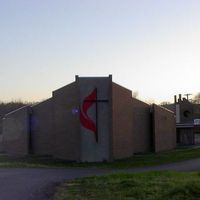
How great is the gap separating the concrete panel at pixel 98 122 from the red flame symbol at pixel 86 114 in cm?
15

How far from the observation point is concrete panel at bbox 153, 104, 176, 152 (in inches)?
1898

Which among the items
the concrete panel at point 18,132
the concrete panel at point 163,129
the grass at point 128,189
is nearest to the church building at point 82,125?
the concrete panel at point 18,132

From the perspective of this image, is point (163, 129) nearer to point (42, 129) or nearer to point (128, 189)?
point (42, 129)

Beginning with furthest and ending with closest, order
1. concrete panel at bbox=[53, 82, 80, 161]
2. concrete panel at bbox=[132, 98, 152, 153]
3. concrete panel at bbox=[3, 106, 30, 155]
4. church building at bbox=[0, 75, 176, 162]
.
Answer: concrete panel at bbox=[132, 98, 152, 153]
concrete panel at bbox=[3, 106, 30, 155]
concrete panel at bbox=[53, 82, 80, 161]
church building at bbox=[0, 75, 176, 162]

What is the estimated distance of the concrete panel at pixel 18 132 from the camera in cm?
4331

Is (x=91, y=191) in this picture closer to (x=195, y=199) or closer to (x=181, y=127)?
(x=195, y=199)

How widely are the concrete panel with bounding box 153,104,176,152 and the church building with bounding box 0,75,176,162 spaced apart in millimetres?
1540

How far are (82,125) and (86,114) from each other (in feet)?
2.52

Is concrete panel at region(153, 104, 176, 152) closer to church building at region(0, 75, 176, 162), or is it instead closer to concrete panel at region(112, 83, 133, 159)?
church building at region(0, 75, 176, 162)

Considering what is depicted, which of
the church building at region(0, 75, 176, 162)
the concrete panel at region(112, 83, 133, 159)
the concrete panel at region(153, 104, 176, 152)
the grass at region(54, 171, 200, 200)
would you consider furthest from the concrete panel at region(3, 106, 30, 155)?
the grass at region(54, 171, 200, 200)

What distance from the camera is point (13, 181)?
1900 cm

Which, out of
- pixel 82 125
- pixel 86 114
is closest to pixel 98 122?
pixel 86 114

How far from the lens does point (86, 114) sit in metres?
36.1

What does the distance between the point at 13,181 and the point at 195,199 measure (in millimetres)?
8350
